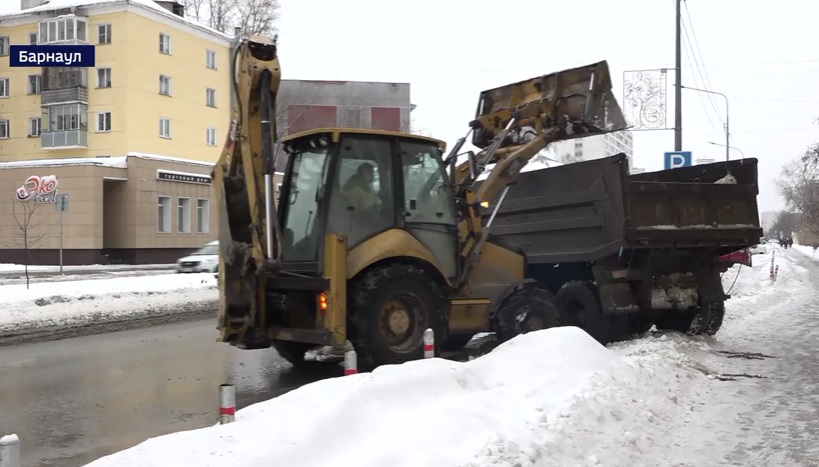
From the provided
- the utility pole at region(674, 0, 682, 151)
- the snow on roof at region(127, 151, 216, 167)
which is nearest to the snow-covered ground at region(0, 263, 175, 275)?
the snow on roof at region(127, 151, 216, 167)

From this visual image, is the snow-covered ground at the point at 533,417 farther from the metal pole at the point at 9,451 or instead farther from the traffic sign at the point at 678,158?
the traffic sign at the point at 678,158

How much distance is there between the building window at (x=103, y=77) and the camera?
4016 cm

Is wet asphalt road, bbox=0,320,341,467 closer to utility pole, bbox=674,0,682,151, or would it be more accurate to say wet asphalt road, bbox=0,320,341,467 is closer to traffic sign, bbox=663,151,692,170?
traffic sign, bbox=663,151,692,170

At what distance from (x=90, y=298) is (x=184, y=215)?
88.3 feet

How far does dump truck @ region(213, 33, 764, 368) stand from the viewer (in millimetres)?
7371

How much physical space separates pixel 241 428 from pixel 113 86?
128 feet

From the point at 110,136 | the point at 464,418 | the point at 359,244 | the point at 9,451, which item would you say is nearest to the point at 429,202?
the point at 359,244

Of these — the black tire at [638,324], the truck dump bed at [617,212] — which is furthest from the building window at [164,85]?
the black tire at [638,324]

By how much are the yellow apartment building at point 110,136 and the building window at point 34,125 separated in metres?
0.06

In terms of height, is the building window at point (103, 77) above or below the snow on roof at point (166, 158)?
above

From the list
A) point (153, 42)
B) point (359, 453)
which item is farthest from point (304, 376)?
point (153, 42)

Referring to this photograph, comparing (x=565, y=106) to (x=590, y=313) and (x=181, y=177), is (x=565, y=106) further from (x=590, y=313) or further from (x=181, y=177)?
(x=181, y=177)

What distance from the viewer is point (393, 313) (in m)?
7.93

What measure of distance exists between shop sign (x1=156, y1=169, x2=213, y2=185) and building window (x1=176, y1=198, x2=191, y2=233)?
110cm
